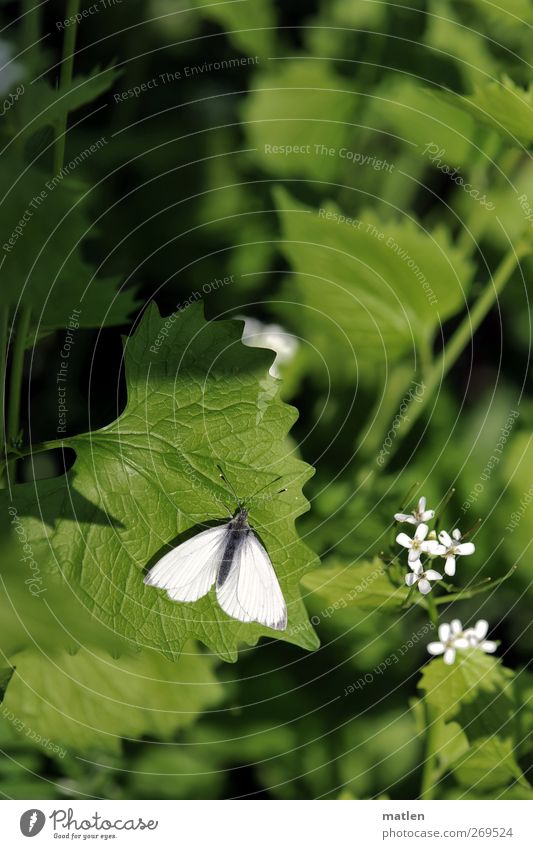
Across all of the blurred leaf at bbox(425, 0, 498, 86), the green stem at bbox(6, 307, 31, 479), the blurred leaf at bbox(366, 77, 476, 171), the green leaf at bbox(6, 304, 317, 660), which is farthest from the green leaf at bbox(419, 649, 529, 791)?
the blurred leaf at bbox(425, 0, 498, 86)

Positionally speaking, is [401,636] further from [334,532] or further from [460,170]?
[460,170]

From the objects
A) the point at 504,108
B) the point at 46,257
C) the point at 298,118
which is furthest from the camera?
the point at 298,118

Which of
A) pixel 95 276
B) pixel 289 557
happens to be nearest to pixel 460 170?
pixel 95 276

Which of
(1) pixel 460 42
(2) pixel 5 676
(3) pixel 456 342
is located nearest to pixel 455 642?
(3) pixel 456 342

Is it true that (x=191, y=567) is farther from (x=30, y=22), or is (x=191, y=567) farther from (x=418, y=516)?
(x=30, y=22)

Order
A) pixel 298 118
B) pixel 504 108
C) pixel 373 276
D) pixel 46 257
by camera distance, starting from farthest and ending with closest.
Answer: pixel 298 118
pixel 373 276
pixel 504 108
pixel 46 257

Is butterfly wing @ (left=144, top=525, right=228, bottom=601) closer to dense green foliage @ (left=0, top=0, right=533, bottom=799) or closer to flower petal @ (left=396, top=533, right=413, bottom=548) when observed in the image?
dense green foliage @ (left=0, top=0, right=533, bottom=799)

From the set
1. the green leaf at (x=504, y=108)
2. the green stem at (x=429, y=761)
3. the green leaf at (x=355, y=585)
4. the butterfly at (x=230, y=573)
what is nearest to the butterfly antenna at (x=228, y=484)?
the butterfly at (x=230, y=573)
